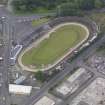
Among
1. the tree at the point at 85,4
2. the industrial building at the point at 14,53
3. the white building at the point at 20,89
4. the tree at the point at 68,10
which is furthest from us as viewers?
the tree at the point at 85,4

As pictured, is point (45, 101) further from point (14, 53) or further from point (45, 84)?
point (14, 53)

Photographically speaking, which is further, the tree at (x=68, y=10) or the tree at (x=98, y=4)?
the tree at (x=98, y=4)


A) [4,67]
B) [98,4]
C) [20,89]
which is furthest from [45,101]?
[98,4]

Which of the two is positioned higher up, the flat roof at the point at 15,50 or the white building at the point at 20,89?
the flat roof at the point at 15,50

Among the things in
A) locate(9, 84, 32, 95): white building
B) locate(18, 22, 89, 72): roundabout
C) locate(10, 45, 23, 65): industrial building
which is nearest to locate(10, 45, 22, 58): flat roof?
locate(10, 45, 23, 65): industrial building

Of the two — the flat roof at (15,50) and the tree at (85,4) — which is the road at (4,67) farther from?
the tree at (85,4)

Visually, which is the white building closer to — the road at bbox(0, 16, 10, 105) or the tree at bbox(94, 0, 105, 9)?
the road at bbox(0, 16, 10, 105)

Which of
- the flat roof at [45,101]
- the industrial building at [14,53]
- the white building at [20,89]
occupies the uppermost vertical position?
the industrial building at [14,53]

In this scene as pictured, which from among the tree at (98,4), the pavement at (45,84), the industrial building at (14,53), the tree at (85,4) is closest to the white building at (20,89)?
the pavement at (45,84)
